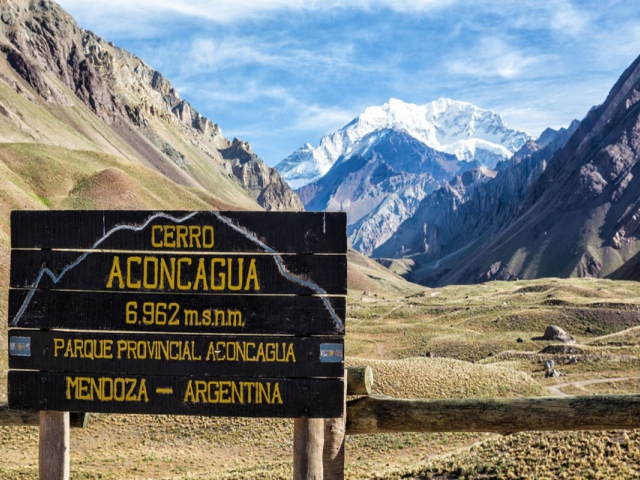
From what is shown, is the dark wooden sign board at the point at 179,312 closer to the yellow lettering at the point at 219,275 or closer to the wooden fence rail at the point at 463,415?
the yellow lettering at the point at 219,275

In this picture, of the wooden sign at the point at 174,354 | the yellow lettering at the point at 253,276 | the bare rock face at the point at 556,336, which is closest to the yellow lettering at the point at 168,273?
the wooden sign at the point at 174,354

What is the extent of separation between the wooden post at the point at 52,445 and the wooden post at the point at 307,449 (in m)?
3.41

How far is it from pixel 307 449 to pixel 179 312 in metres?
2.63

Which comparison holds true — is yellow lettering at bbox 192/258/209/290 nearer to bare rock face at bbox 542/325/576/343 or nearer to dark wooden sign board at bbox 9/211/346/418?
dark wooden sign board at bbox 9/211/346/418

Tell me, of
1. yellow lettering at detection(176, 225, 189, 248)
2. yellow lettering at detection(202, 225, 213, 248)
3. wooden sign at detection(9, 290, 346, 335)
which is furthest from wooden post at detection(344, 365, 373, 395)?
yellow lettering at detection(176, 225, 189, 248)

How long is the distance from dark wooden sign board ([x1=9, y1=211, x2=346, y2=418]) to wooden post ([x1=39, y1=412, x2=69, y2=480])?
233 millimetres

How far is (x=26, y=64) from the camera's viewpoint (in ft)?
595

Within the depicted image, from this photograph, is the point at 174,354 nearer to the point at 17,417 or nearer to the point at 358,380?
the point at 358,380

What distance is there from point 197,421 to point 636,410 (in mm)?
24131

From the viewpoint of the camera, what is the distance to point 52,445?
8.23 m

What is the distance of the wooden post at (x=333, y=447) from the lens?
828 centimetres

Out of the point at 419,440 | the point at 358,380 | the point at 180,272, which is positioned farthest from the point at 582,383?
the point at 180,272

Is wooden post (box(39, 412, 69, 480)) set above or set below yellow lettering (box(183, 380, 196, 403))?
below

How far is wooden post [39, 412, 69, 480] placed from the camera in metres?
8.20
